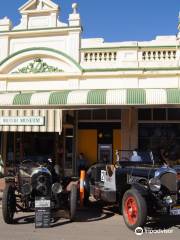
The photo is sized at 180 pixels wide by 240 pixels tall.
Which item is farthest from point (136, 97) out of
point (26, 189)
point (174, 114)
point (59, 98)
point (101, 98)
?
point (26, 189)

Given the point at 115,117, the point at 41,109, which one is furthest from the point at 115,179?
the point at 115,117

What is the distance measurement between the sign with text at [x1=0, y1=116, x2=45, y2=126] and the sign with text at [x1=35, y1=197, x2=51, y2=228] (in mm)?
6614

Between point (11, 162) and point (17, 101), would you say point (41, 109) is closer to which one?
point (17, 101)

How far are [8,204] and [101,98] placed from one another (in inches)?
241

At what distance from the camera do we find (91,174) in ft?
35.5

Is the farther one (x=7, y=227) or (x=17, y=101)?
(x=17, y=101)

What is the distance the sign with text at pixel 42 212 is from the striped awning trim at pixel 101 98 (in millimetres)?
5950

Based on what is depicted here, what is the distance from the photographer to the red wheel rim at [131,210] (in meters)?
7.86

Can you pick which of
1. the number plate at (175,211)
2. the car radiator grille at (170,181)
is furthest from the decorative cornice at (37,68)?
the number plate at (175,211)

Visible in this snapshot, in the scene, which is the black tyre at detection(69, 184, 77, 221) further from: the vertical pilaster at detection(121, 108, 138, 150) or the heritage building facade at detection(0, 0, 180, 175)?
the vertical pilaster at detection(121, 108, 138, 150)

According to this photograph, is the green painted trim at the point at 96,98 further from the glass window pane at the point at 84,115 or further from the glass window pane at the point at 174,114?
the glass window pane at the point at 174,114

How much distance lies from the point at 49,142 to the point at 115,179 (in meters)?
8.59

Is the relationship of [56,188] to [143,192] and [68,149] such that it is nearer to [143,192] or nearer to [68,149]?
[143,192]

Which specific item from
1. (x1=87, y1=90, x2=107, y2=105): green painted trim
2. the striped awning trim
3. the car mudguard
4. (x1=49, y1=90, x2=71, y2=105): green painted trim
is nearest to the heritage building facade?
the striped awning trim
